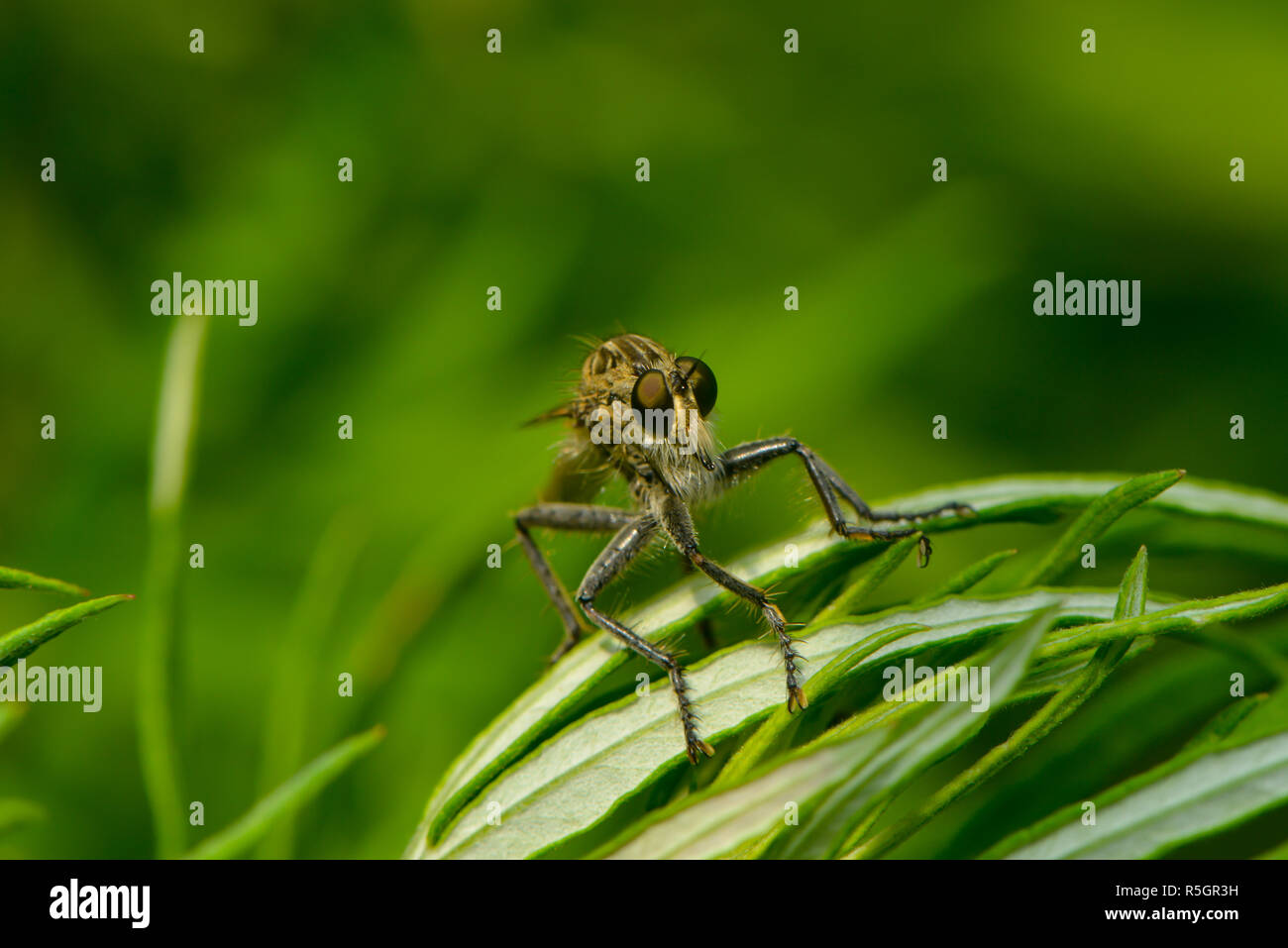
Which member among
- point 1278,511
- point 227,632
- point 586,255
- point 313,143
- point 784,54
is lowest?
point 227,632

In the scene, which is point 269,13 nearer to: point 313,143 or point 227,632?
point 313,143

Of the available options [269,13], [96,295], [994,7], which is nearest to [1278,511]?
[994,7]

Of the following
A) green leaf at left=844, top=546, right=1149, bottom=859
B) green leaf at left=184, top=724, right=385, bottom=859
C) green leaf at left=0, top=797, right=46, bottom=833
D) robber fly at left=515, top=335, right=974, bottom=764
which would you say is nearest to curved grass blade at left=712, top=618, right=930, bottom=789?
green leaf at left=844, top=546, right=1149, bottom=859

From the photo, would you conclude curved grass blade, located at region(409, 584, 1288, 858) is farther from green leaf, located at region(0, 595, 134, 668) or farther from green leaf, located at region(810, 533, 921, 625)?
green leaf, located at region(0, 595, 134, 668)

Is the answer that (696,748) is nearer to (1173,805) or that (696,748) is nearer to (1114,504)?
(1173,805)

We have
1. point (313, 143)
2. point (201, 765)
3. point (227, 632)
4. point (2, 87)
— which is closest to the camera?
point (201, 765)

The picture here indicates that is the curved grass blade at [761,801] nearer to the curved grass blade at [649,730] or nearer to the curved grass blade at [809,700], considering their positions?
the curved grass blade at [809,700]

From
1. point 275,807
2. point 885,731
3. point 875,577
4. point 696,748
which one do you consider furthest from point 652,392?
point 885,731

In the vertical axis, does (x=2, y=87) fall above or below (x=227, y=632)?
above
